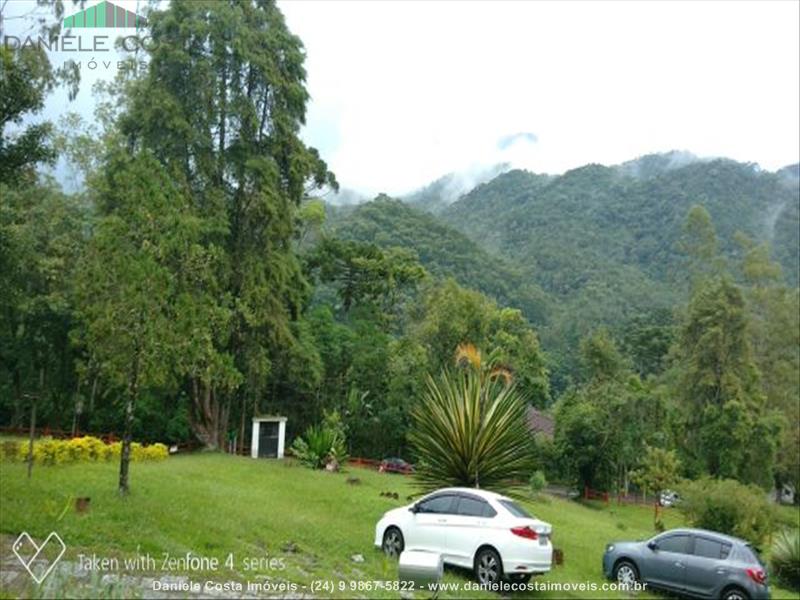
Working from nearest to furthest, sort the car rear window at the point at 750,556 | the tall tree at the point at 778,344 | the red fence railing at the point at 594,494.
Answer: the car rear window at the point at 750,556 < the red fence railing at the point at 594,494 < the tall tree at the point at 778,344

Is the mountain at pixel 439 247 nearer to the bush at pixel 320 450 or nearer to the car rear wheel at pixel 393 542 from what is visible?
the bush at pixel 320 450

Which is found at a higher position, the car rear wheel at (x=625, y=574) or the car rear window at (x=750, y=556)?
the car rear window at (x=750, y=556)

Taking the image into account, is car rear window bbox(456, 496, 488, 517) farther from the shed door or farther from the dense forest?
the shed door

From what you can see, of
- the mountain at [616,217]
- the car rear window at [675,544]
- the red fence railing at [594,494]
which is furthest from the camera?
the mountain at [616,217]

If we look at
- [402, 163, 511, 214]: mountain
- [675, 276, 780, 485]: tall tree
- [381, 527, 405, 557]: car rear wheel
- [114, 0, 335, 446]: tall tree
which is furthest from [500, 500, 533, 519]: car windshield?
[402, 163, 511, 214]: mountain

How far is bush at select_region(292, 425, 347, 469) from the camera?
29.2 m

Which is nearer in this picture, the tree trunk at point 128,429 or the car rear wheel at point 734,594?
the car rear wheel at point 734,594

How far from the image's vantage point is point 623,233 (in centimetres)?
10988

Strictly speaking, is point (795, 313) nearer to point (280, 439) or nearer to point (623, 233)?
point (280, 439)

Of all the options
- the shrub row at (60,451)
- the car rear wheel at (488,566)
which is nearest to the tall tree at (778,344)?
the shrub row at (60,451)

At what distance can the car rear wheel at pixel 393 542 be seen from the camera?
13227 mm

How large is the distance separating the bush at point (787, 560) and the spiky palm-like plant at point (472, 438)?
316 inches

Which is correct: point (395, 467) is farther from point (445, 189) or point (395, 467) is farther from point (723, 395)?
point (445, 189)

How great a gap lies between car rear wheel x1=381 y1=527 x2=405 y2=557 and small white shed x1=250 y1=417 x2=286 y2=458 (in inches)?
740
